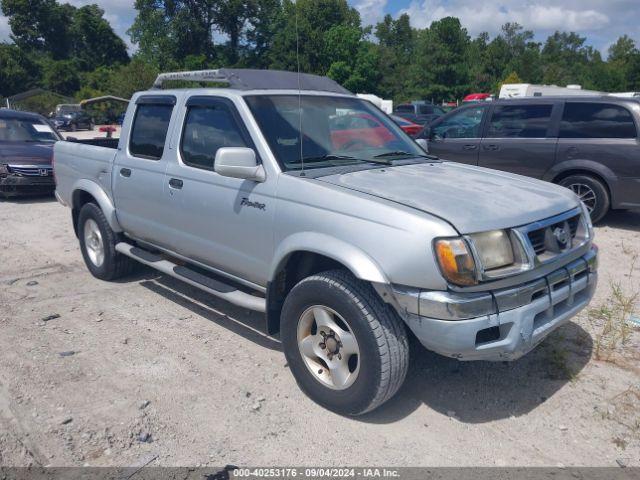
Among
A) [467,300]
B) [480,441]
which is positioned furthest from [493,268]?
[480,441]

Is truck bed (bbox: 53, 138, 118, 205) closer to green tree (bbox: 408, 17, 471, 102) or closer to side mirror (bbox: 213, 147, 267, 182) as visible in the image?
side mirror (bbox: 213, 147, 267, 182)

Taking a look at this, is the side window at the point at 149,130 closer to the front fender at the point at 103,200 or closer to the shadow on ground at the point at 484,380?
the front fender at the point at 103,200

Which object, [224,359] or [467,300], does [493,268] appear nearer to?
[467,300]

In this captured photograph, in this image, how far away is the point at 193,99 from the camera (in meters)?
4.62

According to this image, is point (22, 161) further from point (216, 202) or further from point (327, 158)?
point (327, 158)

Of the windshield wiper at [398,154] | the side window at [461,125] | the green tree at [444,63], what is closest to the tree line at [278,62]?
the green tree at [444,63]

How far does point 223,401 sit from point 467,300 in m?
1.73

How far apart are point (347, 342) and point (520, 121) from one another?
663 cm

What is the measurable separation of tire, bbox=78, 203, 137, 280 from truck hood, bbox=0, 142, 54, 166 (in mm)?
5318

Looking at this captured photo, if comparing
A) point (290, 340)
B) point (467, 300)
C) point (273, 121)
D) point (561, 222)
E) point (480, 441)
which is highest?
point (273, 121)

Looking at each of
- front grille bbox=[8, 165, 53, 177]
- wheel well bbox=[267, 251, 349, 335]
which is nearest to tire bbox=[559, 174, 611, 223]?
wheel well bbox=[267, 251, 349, 335]

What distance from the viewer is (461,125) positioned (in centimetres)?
944

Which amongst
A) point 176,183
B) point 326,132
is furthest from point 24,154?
point 326,132

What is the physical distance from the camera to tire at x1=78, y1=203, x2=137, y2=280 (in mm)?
5695
